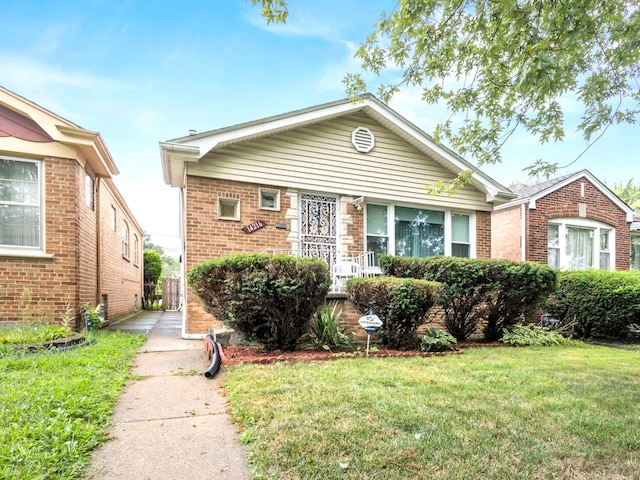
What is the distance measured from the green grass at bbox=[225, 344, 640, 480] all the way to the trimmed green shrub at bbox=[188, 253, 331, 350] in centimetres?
81

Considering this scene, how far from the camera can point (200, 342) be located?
22.2 feet

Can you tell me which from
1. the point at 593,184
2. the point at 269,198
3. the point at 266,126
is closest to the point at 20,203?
the point at 269,198

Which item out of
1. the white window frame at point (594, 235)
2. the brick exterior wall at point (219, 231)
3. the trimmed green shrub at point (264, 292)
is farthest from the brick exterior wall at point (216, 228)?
the white window frame at point (594, 235)

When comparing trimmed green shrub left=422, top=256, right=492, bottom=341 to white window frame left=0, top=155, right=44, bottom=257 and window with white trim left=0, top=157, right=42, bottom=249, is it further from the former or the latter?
window with white trim left=0, top=157, right=42, bottom=249

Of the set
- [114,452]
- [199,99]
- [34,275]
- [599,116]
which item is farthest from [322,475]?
[199,99]

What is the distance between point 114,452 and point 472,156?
17.7ft

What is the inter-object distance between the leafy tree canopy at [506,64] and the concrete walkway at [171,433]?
367cm

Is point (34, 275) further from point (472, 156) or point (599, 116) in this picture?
point (599, 116)

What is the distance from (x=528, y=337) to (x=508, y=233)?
22.0 feet

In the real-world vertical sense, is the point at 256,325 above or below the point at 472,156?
below

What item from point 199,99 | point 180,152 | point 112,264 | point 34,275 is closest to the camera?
point 34,275

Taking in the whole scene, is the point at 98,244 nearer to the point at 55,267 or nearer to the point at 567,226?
the point at 55,267

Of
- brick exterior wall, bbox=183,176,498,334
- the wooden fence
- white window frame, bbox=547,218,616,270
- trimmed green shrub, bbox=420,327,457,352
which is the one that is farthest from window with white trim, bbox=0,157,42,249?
white window frame, bbox=547,218,616,270

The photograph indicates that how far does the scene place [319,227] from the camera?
28.1ft
